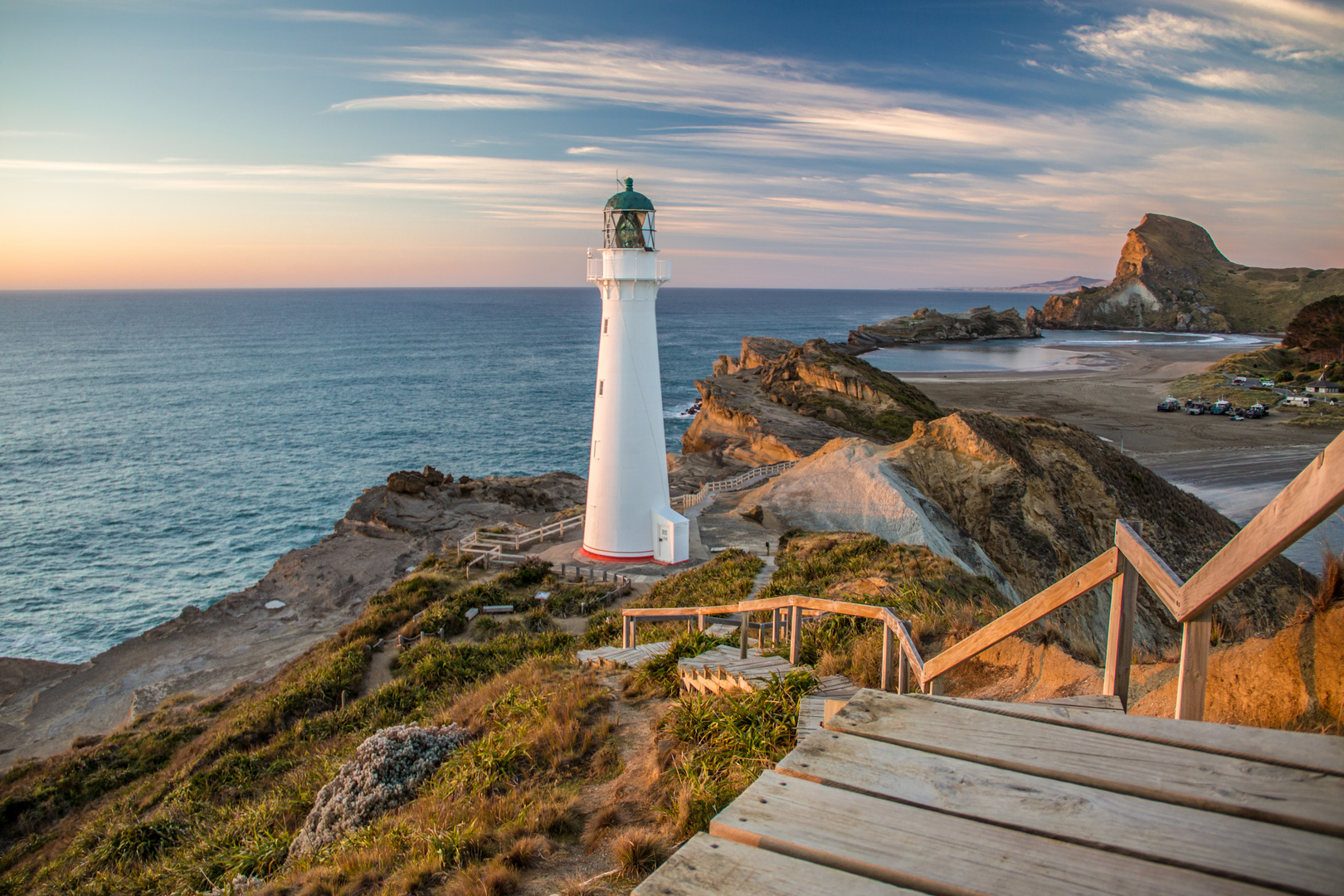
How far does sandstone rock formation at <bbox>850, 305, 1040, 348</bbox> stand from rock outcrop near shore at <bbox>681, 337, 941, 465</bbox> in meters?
63.8

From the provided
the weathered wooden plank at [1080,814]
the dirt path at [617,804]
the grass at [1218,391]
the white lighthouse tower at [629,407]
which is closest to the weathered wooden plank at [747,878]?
the weathered wooden plank at [1080,814]

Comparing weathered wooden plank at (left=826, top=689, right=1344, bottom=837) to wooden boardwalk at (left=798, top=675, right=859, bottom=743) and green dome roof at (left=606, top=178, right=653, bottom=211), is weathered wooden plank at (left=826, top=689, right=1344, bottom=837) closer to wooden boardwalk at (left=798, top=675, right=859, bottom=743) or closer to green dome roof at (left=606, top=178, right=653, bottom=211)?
wooden boardwalk at (left=798, top=675, right=859, bottom=743)

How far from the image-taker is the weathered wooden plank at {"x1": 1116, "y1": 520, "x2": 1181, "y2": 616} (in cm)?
320

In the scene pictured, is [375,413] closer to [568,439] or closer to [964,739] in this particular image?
[568,439]

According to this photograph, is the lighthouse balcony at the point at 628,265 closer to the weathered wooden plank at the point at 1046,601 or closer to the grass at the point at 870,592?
the grass at the point at 870,592

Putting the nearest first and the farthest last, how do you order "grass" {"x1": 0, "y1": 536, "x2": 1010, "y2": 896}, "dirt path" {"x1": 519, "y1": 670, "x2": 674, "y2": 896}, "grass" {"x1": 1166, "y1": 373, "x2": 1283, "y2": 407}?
"dirt path" {"x1": 519, "y1": 670, "x2": 674, "y2": 896}, "grass" {"x1": 0, "y1": 536, "x2": 1010, "y2": 896}, "grass" {"x1": 1166, "y1": 373, "x2": 1283, "y2": 407}

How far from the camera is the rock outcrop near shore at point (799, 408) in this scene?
155 feet

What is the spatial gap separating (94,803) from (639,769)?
12.4m

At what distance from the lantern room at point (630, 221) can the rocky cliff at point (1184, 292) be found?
518 ft

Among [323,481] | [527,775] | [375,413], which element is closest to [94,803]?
[527,775]

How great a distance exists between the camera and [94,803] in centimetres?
1331

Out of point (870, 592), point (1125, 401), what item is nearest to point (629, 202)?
point (870, 592)

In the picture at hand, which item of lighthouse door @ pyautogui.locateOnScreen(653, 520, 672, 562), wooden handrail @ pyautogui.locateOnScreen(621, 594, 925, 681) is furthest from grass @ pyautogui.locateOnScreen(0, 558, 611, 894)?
lighthouse door @ pyautogui.locateOnScreen(653, 520, 672, 562)

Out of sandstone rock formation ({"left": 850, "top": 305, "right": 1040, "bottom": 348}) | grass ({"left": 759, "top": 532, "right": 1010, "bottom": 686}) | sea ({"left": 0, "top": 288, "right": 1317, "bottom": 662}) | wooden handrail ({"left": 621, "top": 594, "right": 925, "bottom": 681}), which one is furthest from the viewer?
sandstone rock formation ({"left": 850, "top": 305, "right": 1040, "bottom": 348})
